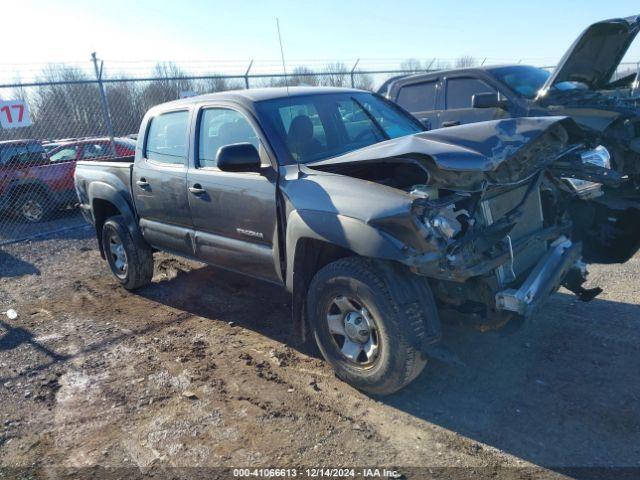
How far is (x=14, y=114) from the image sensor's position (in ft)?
30.6

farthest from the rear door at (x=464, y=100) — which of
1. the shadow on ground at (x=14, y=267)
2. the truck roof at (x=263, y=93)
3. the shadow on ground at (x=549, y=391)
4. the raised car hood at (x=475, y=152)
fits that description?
the shadow on ground at (x=14, y=267)

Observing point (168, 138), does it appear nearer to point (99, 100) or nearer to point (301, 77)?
point (301, 77)

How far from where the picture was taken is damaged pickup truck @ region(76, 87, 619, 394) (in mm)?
3088

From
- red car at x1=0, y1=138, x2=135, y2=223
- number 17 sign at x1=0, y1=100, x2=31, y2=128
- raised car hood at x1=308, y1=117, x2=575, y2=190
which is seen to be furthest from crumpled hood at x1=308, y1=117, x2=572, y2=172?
red car at x1=0, y1=138, x2=135, y2=223

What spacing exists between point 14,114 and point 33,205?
7.01 ft

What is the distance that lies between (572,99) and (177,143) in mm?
4445

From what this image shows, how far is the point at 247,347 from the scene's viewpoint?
4.43 meters

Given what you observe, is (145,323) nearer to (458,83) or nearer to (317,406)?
(317,406)

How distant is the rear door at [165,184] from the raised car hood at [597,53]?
4122 millimetres

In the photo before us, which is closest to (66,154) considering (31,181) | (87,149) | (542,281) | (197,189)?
(87,149)

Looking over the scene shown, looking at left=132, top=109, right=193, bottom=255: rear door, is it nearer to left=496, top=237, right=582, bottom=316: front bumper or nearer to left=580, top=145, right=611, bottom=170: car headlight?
left=496, top=237, right=582, bottom=316: front bumper

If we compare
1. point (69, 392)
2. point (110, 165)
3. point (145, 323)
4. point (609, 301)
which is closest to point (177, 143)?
point (110, 165)

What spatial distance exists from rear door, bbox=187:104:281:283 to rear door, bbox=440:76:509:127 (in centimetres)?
437

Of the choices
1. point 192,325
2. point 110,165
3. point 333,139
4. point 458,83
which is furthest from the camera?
point 458,83
